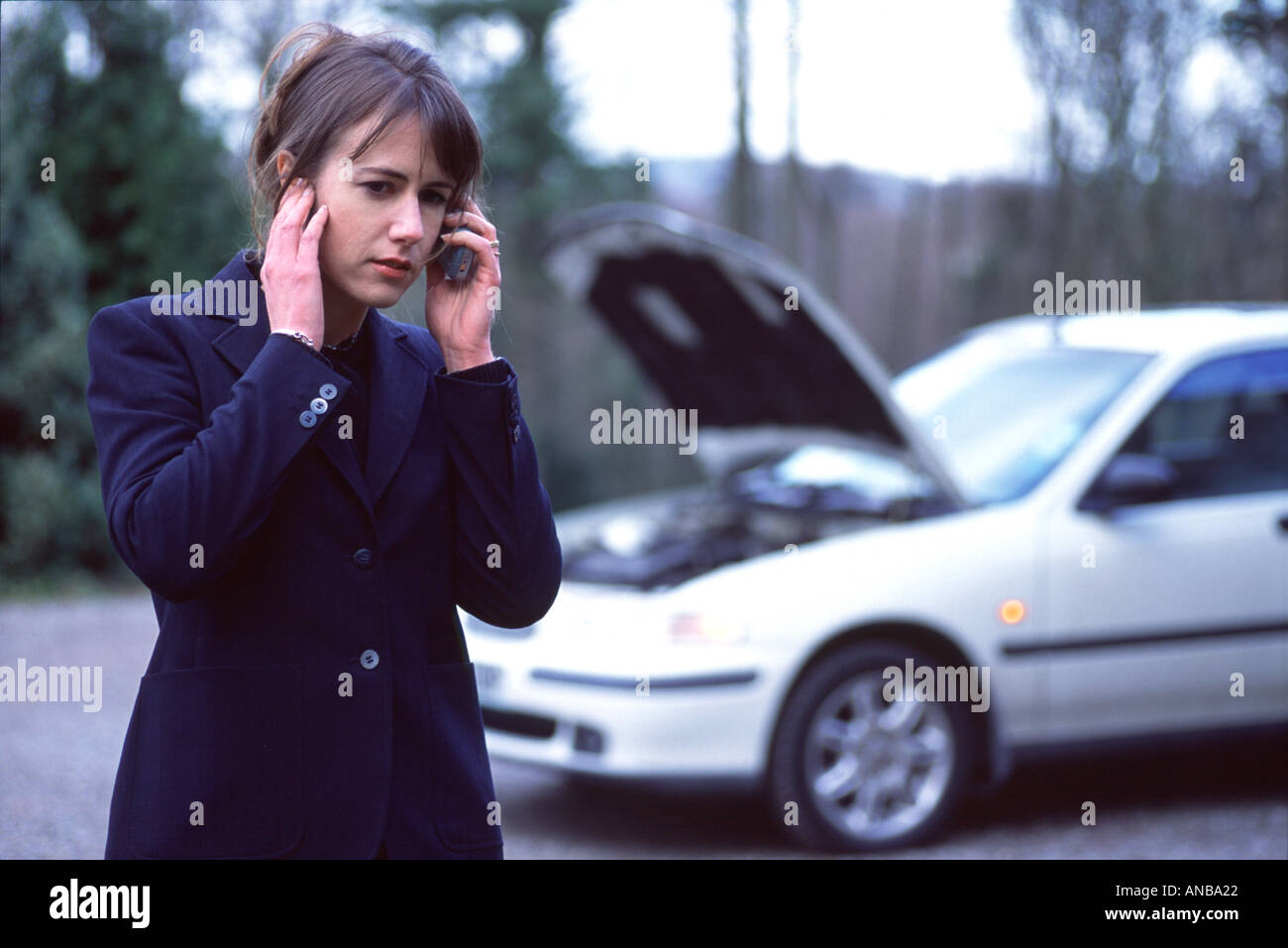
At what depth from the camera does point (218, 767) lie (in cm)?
171

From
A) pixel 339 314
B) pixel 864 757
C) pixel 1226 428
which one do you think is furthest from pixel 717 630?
pixel 339 314

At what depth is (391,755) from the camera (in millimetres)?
1790

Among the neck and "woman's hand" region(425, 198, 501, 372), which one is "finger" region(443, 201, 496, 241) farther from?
the neck

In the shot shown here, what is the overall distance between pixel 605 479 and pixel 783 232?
312cm

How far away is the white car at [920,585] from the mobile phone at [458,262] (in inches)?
113

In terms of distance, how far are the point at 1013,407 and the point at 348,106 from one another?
430 cm

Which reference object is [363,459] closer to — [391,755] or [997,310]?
[391,755]

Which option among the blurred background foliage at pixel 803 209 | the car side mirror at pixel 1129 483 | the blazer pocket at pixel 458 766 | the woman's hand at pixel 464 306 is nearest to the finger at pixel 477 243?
the woman's hand at pixel 464 306

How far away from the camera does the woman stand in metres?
1.67

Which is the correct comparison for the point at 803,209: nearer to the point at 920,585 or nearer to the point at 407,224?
the point at 920,585

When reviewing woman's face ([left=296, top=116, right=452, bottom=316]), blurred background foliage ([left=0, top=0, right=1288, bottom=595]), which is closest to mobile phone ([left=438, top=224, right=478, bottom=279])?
woman's face ([left=296, top=116, right=452, bottom=316])

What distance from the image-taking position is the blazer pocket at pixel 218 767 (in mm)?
1700

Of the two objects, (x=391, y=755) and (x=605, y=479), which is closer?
(x=391, y=755)
